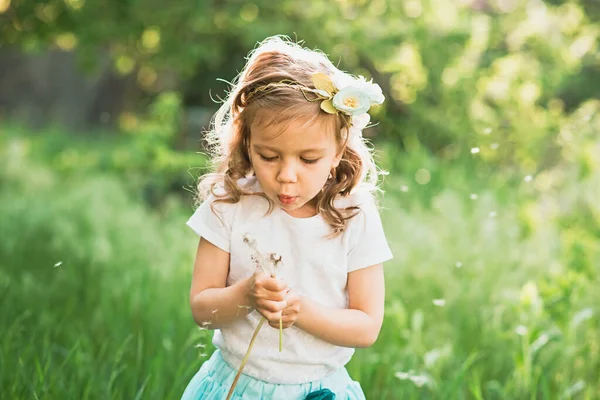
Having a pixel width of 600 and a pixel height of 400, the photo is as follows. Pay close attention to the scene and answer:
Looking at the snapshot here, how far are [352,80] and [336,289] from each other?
0.47 m

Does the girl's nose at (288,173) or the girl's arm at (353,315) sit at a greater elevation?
the girl's nose at (288,173)

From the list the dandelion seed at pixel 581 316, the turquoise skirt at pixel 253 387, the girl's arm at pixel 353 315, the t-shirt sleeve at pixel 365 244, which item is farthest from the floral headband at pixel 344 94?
the dandelion seed at pixel 581 316

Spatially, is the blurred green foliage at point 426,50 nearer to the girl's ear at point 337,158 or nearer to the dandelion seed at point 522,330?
the dandelion seed at point 522,330

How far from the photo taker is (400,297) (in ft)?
12.4

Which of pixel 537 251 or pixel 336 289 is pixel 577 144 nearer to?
pixel 537 251

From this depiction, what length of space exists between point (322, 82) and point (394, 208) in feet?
10.3

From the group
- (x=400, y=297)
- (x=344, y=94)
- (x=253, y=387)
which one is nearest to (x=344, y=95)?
(x=344, y=94)

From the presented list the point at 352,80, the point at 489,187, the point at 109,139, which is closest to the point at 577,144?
the point at 489,187

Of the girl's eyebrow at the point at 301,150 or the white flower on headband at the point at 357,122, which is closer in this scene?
the girl's eyebrow at the point at 301,150

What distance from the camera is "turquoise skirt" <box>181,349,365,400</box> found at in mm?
1861

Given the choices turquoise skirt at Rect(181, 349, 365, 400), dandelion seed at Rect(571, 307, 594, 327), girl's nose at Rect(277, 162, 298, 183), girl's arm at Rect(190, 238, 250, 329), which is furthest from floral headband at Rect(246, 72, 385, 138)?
dandelion seed at Rect(571, 307, 594, 327)

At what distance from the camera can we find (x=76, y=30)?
156 inches

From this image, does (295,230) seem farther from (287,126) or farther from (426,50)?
(426,50)

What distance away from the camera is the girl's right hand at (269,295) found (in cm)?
159
